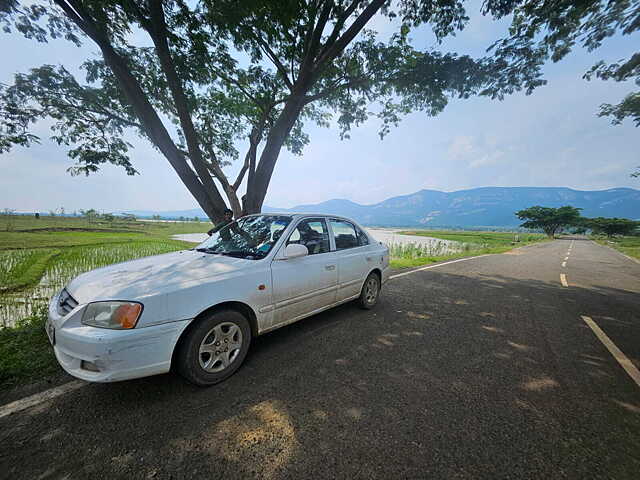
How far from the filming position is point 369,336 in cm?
306

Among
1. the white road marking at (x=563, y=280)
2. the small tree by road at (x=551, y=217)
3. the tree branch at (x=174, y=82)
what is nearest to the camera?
the tree branch at (x=174, y=82)

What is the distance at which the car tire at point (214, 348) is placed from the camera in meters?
1.99

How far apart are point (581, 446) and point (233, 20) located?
8789mm

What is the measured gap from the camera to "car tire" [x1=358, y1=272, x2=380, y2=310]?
12.9ft

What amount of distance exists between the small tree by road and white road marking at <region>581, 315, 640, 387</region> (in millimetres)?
74275

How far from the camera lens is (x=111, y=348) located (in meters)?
1.68

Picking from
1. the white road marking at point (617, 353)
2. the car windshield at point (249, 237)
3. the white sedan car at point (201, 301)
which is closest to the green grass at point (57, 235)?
the car windshield at point (249, 237)

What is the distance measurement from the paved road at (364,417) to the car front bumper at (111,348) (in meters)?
0.32

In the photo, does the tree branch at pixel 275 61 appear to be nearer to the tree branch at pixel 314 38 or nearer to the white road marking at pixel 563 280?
the tree branch at pixel 314 38

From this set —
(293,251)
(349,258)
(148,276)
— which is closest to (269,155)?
(349,258)

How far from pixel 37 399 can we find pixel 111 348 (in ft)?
3.10

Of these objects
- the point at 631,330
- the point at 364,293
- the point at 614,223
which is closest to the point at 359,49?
the point at 364,293

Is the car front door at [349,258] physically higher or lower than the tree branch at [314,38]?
lower

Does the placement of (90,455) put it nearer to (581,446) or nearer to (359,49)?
(581,446)
